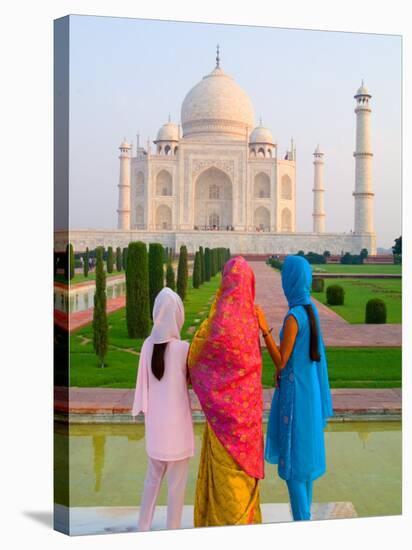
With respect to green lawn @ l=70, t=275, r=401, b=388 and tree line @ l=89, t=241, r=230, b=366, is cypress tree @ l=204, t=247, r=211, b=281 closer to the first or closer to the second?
tree line @ l=89, t=241, r=230, b=366

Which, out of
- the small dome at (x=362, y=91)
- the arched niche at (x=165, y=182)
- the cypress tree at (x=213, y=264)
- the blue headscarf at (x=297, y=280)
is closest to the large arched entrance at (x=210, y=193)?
the arched niche at (x=165, y=182)

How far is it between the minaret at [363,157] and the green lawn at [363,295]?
0.38 meters

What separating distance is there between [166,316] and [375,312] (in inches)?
143

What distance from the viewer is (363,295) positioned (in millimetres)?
6363

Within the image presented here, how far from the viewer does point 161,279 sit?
18.8 ft

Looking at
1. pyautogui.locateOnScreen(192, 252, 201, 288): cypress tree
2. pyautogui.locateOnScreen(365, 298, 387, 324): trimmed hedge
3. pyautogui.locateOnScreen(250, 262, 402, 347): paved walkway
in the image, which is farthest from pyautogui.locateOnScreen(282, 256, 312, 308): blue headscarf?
pyautogui.locateOnScreen(192, 252, 201, 288): cypress tree

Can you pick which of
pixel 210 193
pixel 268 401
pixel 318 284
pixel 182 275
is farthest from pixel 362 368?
pixel 210 193

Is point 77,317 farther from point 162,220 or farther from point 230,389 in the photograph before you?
point 162,220

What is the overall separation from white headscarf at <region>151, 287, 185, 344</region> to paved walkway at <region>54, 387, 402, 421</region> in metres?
1.46

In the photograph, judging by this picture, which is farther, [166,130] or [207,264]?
[207,264]

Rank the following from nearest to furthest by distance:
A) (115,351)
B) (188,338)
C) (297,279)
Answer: (297,279) < (115,351) < (188,338)

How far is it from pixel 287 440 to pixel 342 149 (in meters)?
2.35

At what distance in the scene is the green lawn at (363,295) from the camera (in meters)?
4.22

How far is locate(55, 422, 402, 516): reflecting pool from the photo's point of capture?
318 cm
